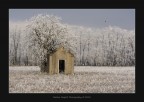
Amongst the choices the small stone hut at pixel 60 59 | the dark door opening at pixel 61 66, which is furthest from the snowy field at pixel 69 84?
the dark door opening at pixel 61 66

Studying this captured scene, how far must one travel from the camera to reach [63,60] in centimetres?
3519

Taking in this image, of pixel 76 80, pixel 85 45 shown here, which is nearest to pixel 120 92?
pixel 76 80

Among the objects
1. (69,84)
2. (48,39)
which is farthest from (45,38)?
(69,84)

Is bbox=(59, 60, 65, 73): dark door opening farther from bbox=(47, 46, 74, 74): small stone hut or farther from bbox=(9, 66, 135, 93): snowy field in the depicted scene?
bbox=(9, 66, 135, 93): snowy field

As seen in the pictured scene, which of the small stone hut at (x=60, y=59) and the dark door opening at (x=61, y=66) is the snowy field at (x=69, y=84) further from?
the dark door opening at (x=61, y=66)

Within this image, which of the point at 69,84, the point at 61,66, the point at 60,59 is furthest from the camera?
the point at 61,66

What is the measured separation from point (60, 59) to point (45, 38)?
8.47 feet

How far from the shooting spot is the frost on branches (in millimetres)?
34812

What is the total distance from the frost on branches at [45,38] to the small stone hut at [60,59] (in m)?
1.52

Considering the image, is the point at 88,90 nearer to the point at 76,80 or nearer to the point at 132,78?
the point at 76,80

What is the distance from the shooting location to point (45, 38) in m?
34.9

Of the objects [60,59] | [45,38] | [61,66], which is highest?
[45,38]

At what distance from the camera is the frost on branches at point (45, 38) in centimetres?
3481

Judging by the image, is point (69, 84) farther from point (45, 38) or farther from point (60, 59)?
point (45, 38)
